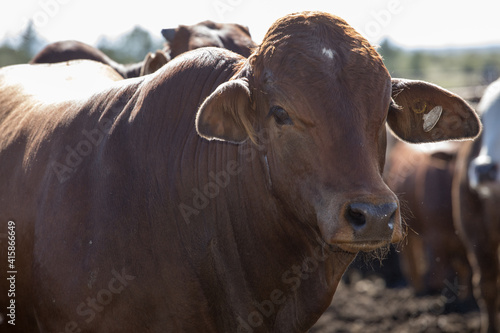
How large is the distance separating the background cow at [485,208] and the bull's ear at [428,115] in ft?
9.97

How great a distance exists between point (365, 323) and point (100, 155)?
5.05m

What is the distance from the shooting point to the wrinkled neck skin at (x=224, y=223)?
292 centimetres

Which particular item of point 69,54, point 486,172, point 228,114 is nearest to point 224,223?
point 228,114

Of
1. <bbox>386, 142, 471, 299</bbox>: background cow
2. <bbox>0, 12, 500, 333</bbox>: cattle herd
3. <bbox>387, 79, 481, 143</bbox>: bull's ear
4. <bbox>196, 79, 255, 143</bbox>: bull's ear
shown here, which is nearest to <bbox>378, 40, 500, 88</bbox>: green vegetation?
<bbox>386, 142, 471, 299</bbox>: background cow

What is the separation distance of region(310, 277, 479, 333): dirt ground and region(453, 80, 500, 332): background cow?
703 mm

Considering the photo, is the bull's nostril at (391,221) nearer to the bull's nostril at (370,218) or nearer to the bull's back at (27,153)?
the bull's nostril at (370,218)

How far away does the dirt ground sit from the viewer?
23.1 feet

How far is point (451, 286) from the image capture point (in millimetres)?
8453

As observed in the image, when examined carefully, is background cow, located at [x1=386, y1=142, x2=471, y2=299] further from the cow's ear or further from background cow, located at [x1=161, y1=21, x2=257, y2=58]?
the cow's ear

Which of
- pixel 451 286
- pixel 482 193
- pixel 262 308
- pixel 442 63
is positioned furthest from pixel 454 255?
pixel 442 63

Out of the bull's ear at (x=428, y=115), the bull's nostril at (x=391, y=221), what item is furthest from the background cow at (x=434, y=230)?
the bull's nostril at (x=391, y=221)

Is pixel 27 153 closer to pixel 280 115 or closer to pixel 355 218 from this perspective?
pixel 280 115

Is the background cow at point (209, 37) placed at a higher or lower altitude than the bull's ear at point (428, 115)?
lower

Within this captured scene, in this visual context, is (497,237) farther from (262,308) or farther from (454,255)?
(262,308)
